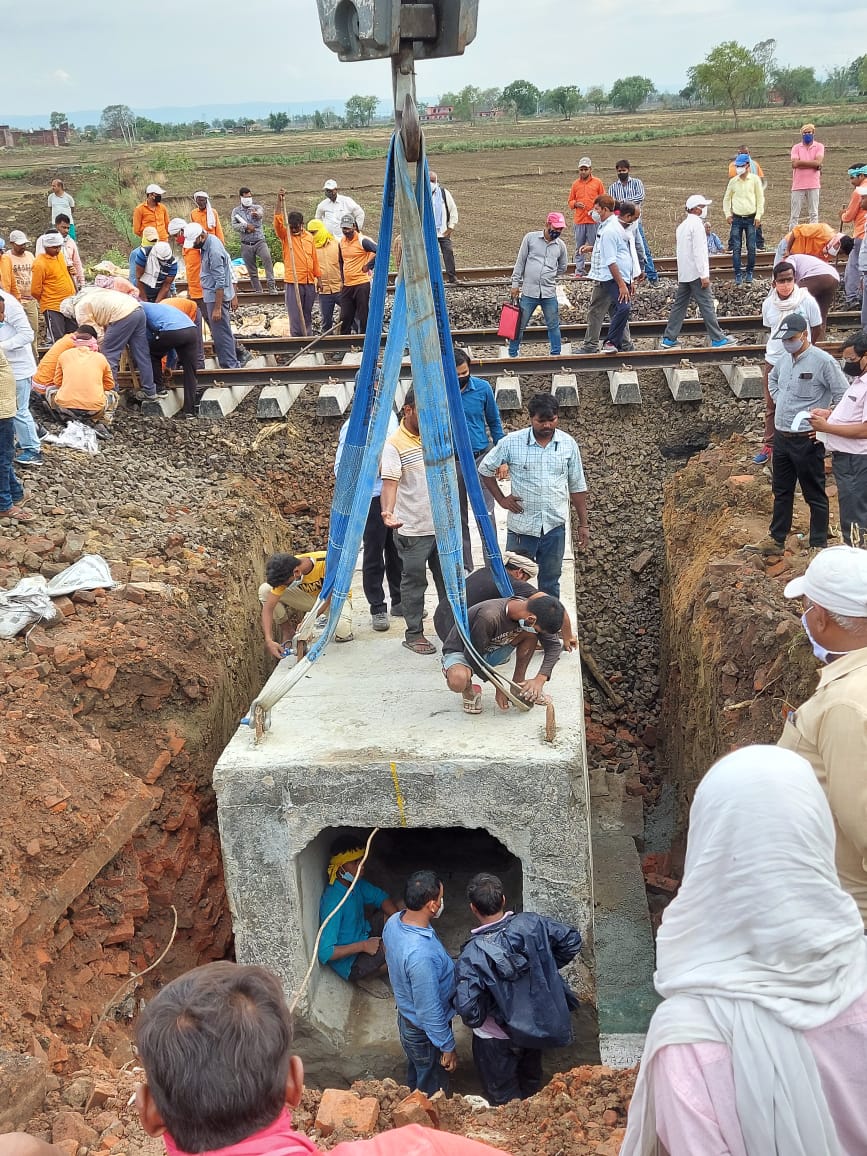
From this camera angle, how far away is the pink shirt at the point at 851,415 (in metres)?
6.06

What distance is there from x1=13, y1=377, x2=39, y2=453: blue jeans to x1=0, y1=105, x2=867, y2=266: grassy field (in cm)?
1296

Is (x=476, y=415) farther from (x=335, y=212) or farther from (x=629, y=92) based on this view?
(x=629, y=92)

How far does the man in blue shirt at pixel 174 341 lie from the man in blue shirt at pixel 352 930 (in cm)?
587

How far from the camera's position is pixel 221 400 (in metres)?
10.7

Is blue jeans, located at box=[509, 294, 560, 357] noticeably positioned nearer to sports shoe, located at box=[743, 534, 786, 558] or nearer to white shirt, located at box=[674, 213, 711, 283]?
white shirt, located at box=[674, 213, 711, 283]

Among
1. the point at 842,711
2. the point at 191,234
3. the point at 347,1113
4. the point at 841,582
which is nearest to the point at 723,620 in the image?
the point at 841,582

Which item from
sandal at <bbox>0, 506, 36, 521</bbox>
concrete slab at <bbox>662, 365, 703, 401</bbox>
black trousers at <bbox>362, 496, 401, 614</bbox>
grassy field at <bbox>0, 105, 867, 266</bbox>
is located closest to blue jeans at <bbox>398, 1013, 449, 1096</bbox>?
black trousers at <bbox>362, 496, 401, 614</bbox>

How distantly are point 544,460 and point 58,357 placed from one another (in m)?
5.57

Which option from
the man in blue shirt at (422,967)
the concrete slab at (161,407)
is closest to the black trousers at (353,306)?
the concrete slab at (161,407)

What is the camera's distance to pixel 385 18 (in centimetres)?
421

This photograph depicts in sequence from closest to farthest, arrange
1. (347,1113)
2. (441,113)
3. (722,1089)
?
(722,1089)
(347,1113)
(441,113)

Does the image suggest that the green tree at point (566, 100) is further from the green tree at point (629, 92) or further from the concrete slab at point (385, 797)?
the concrete slab at point (385, 797)

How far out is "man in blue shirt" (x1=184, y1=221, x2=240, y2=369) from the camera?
→ 11.3m

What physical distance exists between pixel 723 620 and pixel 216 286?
7.03 metres
